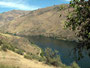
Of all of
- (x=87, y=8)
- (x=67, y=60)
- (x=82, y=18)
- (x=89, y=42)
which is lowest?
(x=67, y=60)

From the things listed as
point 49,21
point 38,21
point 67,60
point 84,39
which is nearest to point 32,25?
point 38,21

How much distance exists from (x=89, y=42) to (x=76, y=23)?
928 millimetres

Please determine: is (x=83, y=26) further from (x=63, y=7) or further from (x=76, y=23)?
(x=63, y=7)

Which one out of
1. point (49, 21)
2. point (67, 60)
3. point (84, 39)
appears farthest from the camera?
point (49, 21)

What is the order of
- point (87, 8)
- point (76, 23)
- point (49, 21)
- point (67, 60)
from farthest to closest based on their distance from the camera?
point (49, 21) → point (67, 60) → point (76, 23) → point (87, 8)

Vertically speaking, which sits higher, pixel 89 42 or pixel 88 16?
pixel 88 16

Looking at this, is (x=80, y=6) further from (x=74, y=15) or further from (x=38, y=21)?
(x=38, y=21)

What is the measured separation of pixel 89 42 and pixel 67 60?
41584 mm

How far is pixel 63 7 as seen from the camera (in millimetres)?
5688

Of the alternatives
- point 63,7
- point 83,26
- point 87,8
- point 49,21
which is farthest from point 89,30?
point 49,21

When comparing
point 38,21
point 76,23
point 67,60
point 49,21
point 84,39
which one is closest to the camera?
point 76,23

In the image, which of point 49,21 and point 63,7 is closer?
point 63,7

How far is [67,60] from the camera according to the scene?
4603cm

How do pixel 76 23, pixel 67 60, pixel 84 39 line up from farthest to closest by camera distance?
pixel 67 60
pixel 84 39
pixel 76 23
